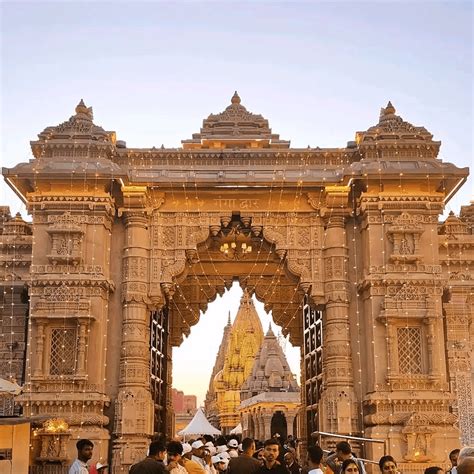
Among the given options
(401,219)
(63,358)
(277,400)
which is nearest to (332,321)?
(401,219)

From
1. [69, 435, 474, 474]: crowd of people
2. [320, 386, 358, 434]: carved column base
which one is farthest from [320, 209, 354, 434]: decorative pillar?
[69, 435, 474, 474]: crowd of people

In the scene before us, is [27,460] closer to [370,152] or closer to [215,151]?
[215,151]

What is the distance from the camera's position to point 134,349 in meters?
15.1

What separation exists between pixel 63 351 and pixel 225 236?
4.70 meters

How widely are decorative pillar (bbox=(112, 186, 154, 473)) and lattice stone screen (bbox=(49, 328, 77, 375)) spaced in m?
1.04

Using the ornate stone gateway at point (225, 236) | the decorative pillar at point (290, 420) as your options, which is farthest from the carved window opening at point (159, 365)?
the decorative pillar at point (290, 420)

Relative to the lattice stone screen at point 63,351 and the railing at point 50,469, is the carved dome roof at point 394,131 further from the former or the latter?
the railing at point 50,469

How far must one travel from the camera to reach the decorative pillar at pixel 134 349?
1461cm

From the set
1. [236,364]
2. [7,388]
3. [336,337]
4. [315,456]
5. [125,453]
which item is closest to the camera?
[315,456]

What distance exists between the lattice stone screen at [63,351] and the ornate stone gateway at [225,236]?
3 cm

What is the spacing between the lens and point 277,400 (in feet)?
128

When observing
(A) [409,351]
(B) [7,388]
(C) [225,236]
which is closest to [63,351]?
(B) [7,388]

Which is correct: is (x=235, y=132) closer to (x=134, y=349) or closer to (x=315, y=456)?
(x=134, y=349)

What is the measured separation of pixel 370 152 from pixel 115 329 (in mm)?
6720
